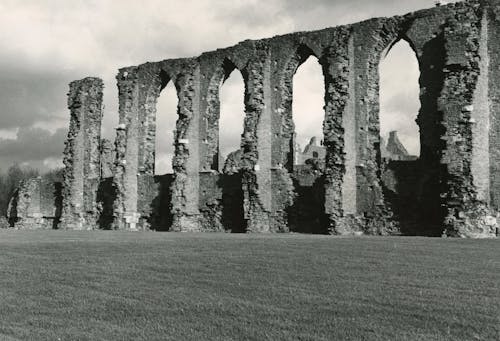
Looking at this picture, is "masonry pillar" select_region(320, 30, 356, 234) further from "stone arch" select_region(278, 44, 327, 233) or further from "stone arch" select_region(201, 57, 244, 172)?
"stone arch" select_region(201, 57, 244, 172)

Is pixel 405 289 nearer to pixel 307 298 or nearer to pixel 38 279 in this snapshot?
pixel 307 298

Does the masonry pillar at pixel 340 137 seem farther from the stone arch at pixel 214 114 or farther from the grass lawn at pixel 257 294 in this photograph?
the grass lawn at pixel 257 294

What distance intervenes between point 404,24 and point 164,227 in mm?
12588

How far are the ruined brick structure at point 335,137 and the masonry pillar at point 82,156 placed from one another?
7.56 ft

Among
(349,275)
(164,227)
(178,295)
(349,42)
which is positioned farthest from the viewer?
(164,227)

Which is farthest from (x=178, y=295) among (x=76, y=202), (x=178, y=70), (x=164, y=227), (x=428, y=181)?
(x=76, y=202)

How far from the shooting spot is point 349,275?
8625 millimetres

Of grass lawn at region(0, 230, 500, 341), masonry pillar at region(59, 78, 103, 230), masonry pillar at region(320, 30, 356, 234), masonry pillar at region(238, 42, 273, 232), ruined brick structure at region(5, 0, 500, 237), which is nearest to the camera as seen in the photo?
grass lawn at region(0, 230, 500, 341)

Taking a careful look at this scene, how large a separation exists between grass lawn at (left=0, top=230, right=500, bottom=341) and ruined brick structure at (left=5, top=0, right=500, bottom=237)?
6963mm

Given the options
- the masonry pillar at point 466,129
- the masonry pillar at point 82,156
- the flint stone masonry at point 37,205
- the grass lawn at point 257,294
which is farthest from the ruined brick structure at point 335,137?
the grass lawn at point 257,294

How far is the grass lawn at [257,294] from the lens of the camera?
5945 millimetres

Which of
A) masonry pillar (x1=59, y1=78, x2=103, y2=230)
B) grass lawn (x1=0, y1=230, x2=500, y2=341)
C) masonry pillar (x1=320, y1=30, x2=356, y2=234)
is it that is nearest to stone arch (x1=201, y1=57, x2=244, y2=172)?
masonry pillar (x1=320, y1=30, x2=356, y2=234)

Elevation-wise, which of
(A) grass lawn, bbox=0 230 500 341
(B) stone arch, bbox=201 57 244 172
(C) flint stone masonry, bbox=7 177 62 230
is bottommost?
(A) grass lawn, bbox=0 230 500 341

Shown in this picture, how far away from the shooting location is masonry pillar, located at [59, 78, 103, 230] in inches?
1080
